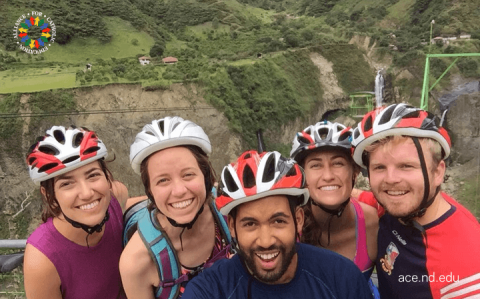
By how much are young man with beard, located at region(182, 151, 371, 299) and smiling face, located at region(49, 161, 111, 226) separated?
150 centimetres

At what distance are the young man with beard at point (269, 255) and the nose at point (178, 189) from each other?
1.84ft

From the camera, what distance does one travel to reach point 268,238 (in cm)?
257

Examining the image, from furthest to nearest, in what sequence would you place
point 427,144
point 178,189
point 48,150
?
point 48,150, point 178,189, point 427,144

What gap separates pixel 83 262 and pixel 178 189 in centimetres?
131

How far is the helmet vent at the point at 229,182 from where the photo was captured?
8.79ft

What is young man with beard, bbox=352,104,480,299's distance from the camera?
2697 mm

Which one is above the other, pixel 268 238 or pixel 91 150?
pixel 91 150

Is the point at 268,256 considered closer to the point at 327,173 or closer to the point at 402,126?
the point at 327,173

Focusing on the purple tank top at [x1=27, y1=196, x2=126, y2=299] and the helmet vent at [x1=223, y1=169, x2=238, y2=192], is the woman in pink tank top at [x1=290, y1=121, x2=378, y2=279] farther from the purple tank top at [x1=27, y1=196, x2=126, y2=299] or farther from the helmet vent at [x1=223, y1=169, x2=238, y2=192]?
the purple tank top at [x1=27, y1=196, x2=126, y2=299]

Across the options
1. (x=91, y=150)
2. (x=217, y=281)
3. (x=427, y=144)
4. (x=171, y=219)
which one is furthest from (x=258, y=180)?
(x=91, y=150)

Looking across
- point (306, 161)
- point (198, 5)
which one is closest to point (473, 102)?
point (306, 161)

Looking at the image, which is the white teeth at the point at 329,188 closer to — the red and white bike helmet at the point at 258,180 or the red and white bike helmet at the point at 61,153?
the red and white bike helmet at the point at 258,180

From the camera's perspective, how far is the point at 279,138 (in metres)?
59.7

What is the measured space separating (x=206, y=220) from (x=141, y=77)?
52.0 m
